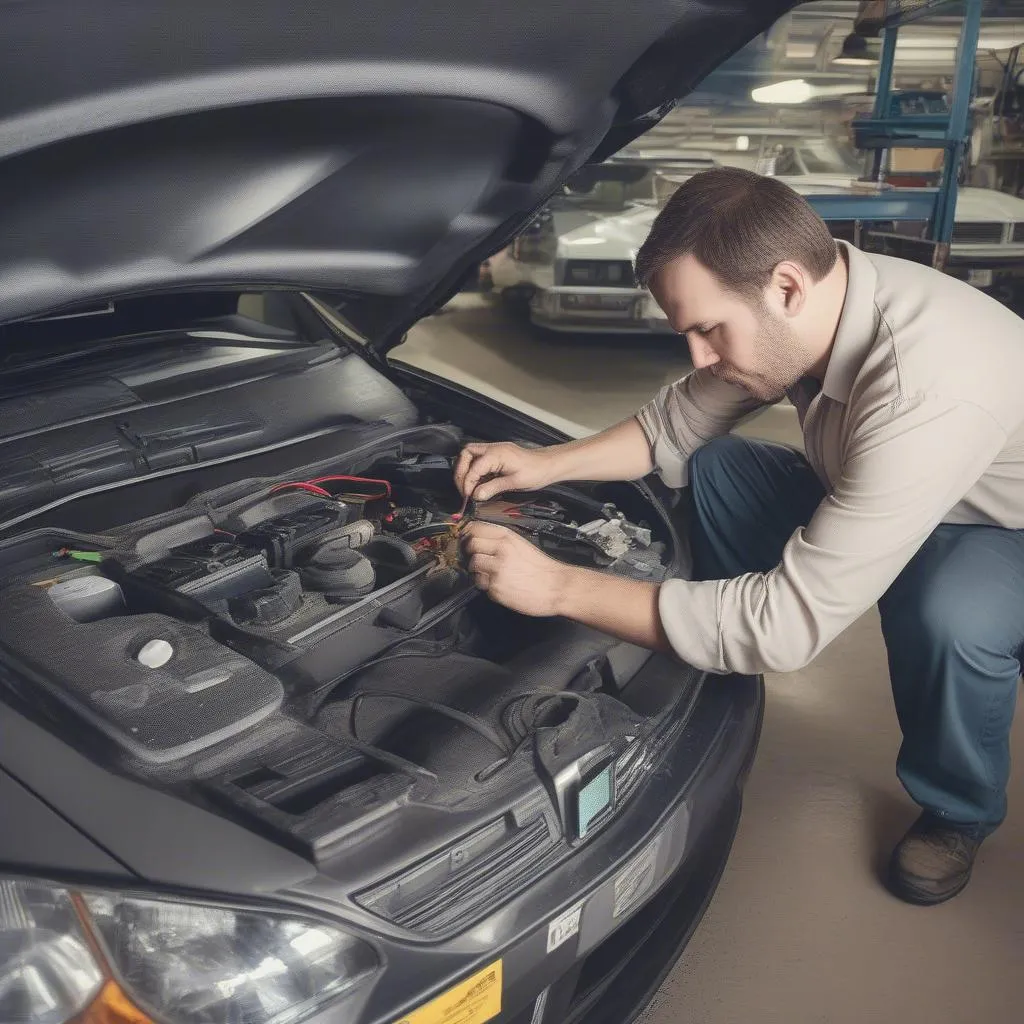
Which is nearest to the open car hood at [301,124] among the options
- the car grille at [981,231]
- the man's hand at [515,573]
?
the man's hand at [515,573]

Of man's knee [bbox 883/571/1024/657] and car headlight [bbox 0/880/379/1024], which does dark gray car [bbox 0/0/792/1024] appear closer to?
car headlight [bbox 0/880/379/1024]

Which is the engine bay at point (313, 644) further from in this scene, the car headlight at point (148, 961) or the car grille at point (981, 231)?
the car grille at point (981, 231)

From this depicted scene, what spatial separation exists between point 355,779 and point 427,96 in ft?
2.91

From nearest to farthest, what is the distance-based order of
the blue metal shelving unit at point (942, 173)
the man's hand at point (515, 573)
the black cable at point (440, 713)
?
the black cable at point (440, 713)
the man's hand at point (515, 573)
the blue metal shelving unit at point (942, 173)

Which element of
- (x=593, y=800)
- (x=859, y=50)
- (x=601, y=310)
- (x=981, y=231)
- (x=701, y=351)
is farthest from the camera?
(x=859, y=50)

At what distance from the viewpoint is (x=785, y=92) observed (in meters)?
6.67

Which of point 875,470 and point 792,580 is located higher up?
point 875,470

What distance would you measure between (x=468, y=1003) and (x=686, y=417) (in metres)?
1.11

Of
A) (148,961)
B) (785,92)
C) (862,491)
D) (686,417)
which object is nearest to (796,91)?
(785,92)

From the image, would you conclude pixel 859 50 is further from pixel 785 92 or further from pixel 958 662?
pixel 958 662

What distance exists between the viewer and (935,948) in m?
1.43

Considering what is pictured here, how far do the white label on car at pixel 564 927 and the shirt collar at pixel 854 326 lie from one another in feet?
2.68

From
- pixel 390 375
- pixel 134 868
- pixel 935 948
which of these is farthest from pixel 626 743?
pixel 390 375

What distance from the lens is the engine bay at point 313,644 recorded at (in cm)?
94
